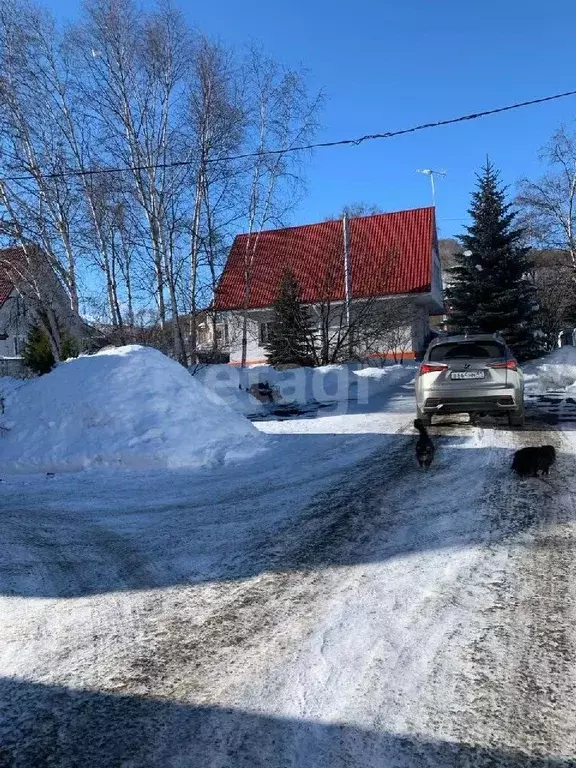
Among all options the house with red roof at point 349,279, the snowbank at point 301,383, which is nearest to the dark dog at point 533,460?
the snowbank at point 301,383

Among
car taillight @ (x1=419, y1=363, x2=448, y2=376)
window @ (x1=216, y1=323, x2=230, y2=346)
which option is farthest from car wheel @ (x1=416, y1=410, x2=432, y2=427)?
window @ (x1=216, y1=323, x2=230, y2=346)

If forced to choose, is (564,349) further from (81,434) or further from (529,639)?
(529,639)

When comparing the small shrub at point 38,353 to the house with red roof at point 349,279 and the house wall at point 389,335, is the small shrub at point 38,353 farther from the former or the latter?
the house with red roof at point 349,279

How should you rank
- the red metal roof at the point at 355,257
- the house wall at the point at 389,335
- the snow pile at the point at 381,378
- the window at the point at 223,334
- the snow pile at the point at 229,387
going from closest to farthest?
the snow pile at the point at 229,387
the snow pile at the point at 381,378
the window at the point at 223,334
the house wall at the point at 389,335
the red metal roof at the point at 355,257

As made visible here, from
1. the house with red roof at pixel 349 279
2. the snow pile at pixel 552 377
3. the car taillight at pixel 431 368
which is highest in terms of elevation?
the house with red roof at pixel 349 279

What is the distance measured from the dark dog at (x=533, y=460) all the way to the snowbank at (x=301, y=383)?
7994 millimetres

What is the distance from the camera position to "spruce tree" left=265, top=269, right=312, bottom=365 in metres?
23.4

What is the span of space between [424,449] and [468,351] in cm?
229

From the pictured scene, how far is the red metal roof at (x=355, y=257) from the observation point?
26219mm

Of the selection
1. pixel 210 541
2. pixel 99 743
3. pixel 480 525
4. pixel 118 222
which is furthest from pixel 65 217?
pixel 99 743

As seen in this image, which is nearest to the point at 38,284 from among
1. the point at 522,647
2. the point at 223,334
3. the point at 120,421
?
the point at 120,421

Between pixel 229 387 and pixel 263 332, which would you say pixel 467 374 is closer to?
pixel 229 387

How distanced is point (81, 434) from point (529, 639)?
6.72 metres

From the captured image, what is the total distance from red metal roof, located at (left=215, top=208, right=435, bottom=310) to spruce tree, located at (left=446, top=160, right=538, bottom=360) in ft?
12.8
